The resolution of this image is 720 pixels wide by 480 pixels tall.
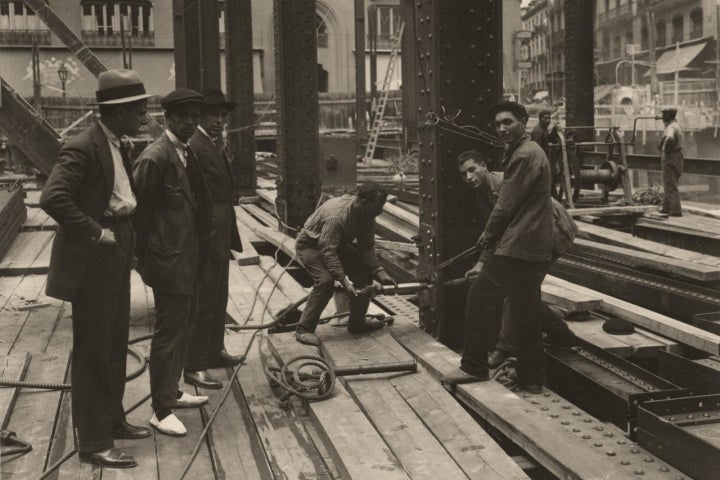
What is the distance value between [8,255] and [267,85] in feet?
138

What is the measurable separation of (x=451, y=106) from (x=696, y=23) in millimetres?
45788

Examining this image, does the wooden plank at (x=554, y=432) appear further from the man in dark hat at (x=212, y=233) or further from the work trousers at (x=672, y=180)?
the work trousers at (x=672, y=180)

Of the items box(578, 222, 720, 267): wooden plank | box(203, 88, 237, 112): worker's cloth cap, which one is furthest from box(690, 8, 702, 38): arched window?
box(203, 88, 237, 112): worker's cloth cap

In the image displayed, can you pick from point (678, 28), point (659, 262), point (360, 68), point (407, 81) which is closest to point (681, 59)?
point (678, 28)

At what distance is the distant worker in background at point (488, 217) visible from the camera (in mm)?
6176

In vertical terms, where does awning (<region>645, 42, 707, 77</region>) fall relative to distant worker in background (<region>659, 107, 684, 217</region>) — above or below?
above

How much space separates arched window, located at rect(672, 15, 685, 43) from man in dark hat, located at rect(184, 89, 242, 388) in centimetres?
4775

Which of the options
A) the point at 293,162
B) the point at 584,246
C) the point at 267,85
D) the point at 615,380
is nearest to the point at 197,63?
the point at 293,162

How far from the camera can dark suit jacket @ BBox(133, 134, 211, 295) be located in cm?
491

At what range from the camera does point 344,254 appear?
6.87 metres

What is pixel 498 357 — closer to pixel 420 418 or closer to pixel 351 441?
pixel 420 418

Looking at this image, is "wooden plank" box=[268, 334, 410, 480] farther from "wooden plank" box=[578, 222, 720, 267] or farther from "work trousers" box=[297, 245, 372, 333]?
"wooden plank" box=[578, 222, 720, 267]

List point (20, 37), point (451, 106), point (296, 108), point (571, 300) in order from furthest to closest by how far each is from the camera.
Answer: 1. point (20, 37)
2. point (296, 108)
3. point (571, 300)
4. point (451, 106)

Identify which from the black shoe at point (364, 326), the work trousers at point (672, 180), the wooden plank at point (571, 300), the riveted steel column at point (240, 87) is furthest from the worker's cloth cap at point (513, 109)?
the riveted steel column at point (240, 87)
